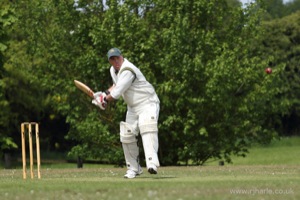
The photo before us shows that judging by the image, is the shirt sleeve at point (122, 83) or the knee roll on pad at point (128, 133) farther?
the knee roll on pad at point (128, 133)

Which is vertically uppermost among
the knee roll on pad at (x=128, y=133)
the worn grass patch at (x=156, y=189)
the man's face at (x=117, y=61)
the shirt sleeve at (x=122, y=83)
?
the man's face at (x=117, y=61)

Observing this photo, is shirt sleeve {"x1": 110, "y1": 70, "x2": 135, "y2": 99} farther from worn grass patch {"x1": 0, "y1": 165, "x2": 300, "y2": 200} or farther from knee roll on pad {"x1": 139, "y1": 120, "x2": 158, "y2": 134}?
worn grass patch {"x1": 0, "y1": 165, "x2": 300, "y2": 200}

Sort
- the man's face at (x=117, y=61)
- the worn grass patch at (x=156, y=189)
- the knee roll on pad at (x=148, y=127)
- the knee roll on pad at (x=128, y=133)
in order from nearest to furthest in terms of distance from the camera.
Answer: the worn grass patch at (x=156, y=189)
the knee roll on pad at (x=148, y=127)
the man's face at (x=117, y=61)
the knee roll on pad at (x=128, y=133)

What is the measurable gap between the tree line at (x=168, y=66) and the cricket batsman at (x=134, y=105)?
15.5 m

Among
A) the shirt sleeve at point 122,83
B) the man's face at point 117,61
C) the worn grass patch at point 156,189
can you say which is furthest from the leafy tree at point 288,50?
the worn grass patch at point 156,189

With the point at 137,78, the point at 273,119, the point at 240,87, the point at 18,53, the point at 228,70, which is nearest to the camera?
the point at 137,78

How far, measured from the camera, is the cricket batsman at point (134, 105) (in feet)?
59.7

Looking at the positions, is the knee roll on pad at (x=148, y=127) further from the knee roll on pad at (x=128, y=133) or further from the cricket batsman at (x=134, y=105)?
the knee roll on pad at (x=128, y=133)

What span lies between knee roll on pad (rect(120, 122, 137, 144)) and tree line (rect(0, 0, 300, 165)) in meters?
15.5

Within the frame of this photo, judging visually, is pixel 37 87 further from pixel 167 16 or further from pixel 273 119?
pixel 273 119

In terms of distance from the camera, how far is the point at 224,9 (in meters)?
38.1

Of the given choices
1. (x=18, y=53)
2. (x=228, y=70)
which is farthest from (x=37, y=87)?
(x=228, y=70)

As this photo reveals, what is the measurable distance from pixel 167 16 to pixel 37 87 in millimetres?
17491

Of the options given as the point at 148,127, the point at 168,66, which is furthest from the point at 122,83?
the point at 168,66
